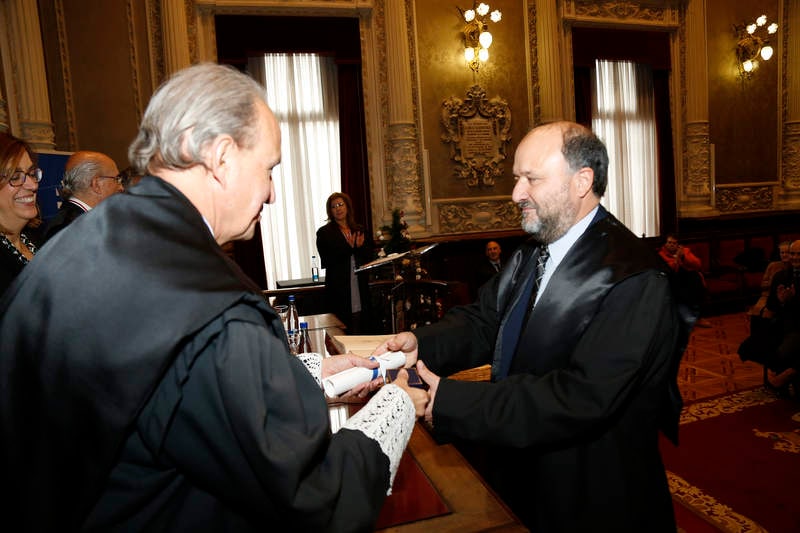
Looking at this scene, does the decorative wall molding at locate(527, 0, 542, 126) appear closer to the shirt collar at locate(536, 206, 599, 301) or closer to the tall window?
the tall window

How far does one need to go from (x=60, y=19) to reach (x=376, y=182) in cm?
455

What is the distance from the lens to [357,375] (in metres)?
1.60

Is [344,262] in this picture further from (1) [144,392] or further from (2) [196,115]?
(1) [144,392]

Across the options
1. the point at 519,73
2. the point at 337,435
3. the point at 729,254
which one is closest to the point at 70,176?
the point at 337,435

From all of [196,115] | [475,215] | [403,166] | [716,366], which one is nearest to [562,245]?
[196,115]

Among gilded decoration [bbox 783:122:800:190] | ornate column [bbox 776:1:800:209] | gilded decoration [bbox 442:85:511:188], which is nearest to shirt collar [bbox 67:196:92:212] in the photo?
gilded decoration [bbox 442:85:511:188]

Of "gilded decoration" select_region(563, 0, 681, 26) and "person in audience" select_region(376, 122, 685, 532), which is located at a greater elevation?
"gilded decoration" select_region(563, 0, 681, 26)

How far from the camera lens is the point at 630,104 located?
9906 millimetres

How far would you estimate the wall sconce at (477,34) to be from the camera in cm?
787

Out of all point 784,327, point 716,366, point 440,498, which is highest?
point 440,498

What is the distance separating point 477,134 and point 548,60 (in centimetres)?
161

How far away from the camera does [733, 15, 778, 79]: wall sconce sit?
32.0 ft

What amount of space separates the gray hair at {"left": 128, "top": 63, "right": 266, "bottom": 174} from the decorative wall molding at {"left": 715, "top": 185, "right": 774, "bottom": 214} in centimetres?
1083

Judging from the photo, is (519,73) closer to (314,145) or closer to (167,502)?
(314,145)
